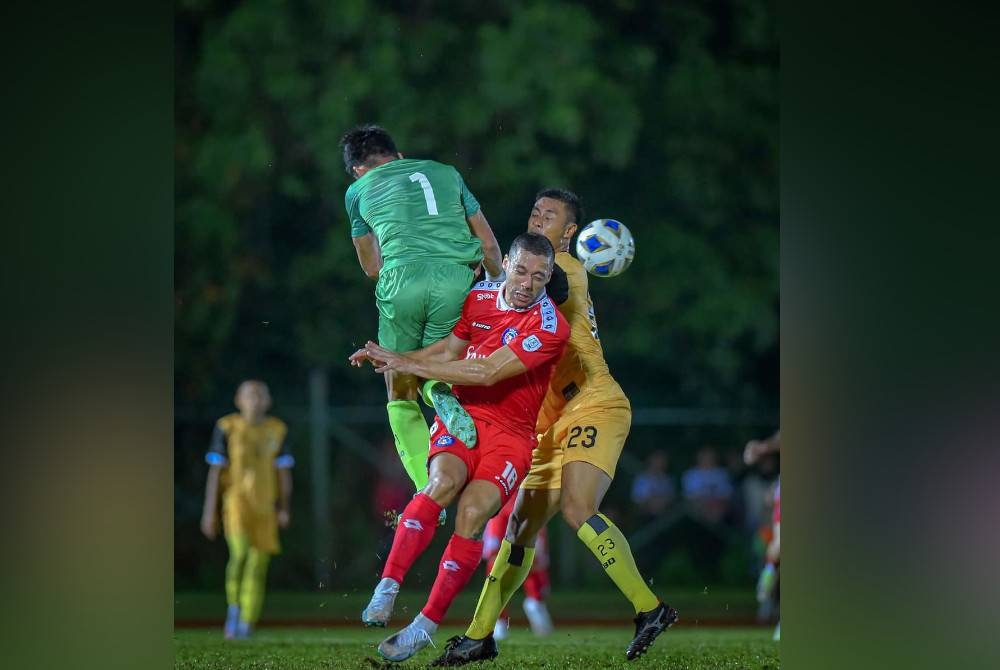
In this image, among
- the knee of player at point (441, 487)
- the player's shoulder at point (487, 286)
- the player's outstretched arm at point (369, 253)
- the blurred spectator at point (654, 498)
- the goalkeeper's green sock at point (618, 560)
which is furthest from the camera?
the blurred spectator at point (654, 498)

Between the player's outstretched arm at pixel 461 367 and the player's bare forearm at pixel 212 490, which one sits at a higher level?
the player's outstretched arm at pixel 461 367

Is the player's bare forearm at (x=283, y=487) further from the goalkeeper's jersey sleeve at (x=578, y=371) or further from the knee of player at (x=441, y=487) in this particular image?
the knee of player at (x=441, y=487)

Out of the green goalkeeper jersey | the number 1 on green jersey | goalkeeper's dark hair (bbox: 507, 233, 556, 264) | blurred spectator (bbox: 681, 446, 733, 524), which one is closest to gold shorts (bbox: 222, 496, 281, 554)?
the green goalkeeper jersey

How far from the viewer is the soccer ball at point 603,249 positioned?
5574mm

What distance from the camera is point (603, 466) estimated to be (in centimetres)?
505

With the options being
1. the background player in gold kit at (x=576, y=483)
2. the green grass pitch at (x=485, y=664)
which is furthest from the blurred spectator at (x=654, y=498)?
the background player in gold kit at (x=576, y=483)

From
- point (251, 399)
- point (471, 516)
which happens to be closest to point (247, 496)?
point (251, 399)

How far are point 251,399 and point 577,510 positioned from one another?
3393 millimetres

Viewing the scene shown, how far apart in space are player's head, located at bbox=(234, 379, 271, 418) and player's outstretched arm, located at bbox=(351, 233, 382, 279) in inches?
101

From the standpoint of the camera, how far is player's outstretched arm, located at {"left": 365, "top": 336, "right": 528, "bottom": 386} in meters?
4.80

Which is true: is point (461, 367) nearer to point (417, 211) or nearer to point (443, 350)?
point (443, 350)

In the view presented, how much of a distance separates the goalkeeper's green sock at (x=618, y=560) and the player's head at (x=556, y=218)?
4.04ft
